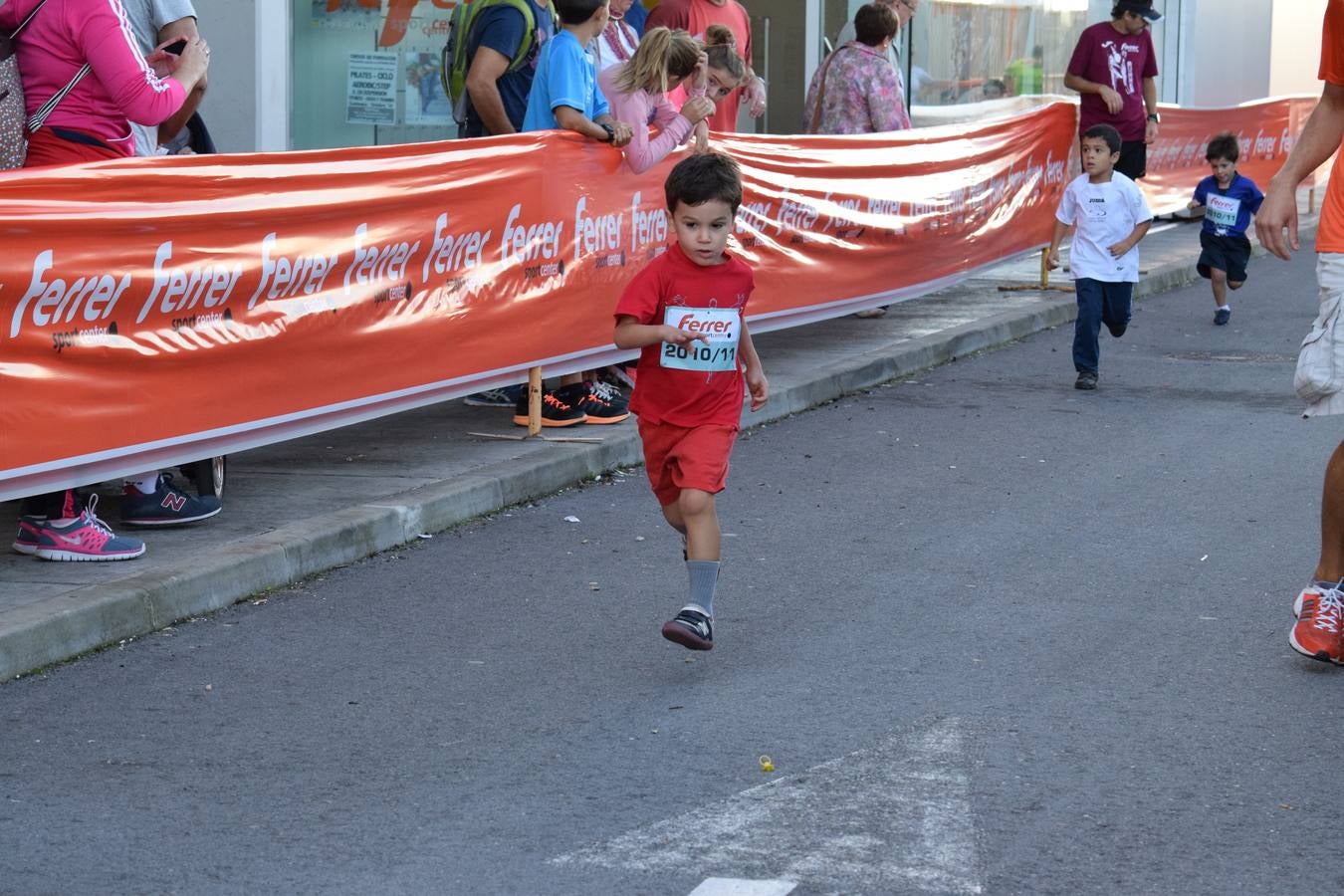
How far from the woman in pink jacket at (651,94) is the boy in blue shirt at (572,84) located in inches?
9.1

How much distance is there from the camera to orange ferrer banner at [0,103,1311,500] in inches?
237

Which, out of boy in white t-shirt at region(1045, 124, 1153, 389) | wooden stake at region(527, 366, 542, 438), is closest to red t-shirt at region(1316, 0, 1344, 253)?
wooden stake at region(527, 366, 542, 438)

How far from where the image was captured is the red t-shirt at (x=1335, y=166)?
5465 mm

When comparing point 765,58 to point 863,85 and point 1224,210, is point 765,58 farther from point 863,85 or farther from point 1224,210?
point 1224,210

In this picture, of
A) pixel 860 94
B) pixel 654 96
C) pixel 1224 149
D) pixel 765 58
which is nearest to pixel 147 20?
pixel 654 96

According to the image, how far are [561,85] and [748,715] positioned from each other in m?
4.44

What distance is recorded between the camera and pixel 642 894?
12.4 ft

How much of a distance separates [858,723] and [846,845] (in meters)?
0.91

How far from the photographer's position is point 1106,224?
11125 millimetres

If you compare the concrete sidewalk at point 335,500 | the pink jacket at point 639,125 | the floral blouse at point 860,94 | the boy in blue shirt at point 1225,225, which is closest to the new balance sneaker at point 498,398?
the concrete sidewalk at point 335,500

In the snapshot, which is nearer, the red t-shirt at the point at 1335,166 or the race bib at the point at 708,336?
the red t-shirt at the point at 1335,166

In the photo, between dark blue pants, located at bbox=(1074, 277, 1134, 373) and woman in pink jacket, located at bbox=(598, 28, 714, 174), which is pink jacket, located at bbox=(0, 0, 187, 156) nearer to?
woman in pink jacket, located at bbox=(598, 28, 714, 174)

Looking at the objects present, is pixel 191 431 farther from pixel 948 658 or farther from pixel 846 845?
pixel 846 845

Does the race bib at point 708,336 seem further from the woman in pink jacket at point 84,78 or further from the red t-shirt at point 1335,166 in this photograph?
the woman in pink jacket at point 84,78
